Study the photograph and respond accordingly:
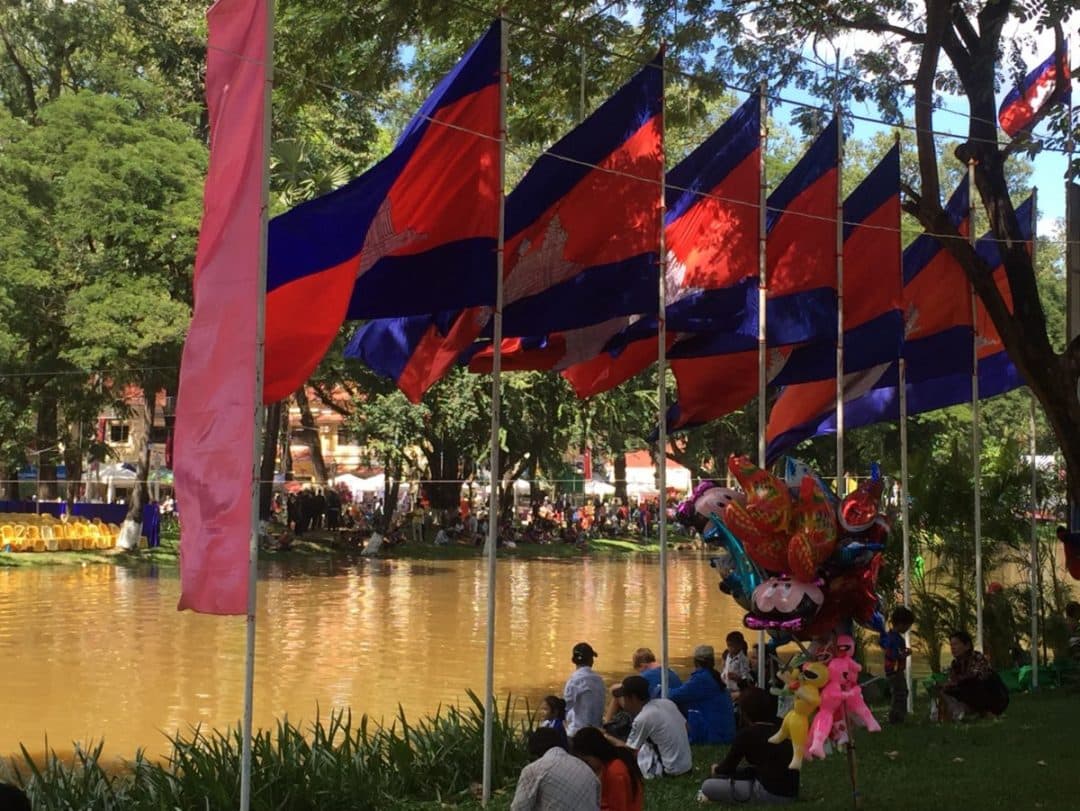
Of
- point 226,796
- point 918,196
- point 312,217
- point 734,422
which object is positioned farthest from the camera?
point 734,422

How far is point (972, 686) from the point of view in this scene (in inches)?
518

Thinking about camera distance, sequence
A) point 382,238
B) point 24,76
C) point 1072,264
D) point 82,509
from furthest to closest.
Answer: point 82,509, point 24,76, point 1072,264, point 382,238

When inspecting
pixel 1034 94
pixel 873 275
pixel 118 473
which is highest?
pixel 1034 94

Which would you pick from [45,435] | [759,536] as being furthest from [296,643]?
[45,435]

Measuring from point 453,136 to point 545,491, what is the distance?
5697cm

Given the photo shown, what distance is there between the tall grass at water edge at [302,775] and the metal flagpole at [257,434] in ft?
2.59

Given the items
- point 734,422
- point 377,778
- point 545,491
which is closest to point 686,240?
point 377,778

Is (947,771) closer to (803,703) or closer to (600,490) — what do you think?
(803,703)

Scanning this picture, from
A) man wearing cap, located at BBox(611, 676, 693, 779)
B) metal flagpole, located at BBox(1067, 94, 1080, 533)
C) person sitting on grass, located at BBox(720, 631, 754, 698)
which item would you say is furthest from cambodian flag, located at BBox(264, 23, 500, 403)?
metal flagpole, located at BBox(1067, 94, 1080, 533)

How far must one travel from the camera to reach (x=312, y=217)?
9383 mm

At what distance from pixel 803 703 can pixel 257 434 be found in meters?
3.95

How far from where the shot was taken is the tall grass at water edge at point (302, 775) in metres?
8.87

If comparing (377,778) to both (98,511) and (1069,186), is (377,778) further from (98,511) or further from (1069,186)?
(98,511)

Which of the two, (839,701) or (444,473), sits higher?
(444,473)
